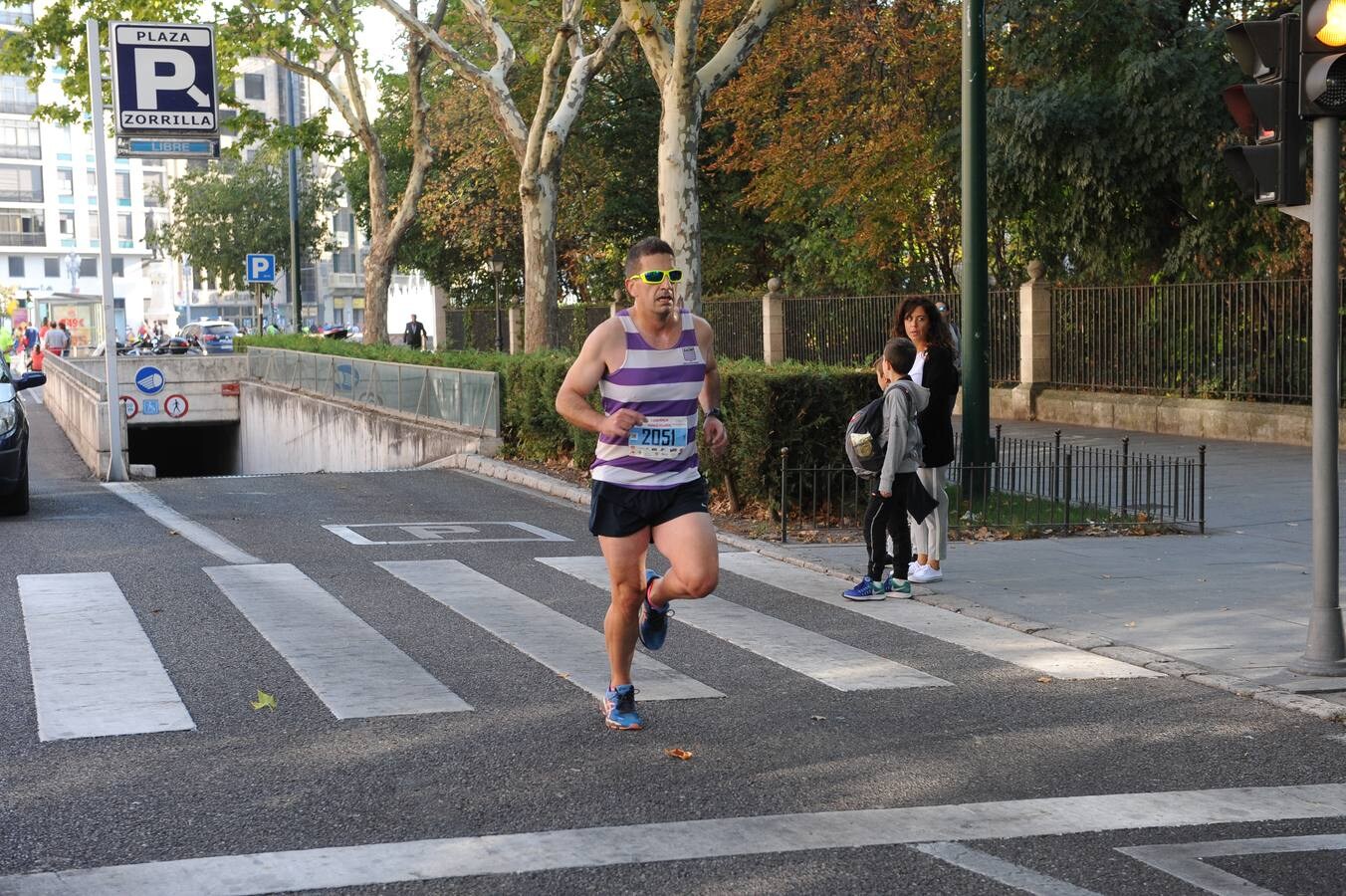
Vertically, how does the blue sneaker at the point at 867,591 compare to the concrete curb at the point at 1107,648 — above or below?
above

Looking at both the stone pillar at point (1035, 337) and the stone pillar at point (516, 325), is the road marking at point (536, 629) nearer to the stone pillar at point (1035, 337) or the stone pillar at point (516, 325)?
the stone pillar at point (1035, 337)

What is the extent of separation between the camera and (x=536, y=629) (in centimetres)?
838

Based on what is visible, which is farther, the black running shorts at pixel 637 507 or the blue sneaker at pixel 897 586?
the blue sneaker at pixel 897 586

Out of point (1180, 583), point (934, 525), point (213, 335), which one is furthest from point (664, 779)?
point (213, 335)

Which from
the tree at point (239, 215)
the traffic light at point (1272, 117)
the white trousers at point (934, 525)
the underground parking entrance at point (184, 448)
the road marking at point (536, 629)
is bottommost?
the underground parking entrance at point (184, 448)

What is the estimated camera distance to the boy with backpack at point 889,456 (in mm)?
9359

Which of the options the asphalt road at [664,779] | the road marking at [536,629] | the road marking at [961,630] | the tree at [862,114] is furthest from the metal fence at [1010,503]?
the tree at [862,114]

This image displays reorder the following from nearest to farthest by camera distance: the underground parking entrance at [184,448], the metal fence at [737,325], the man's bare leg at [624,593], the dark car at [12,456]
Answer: the man's bare leg at [624,593] < the dark car at [12,456] < the metal fence at [737,325] < the underground parking entrance at [184,448]

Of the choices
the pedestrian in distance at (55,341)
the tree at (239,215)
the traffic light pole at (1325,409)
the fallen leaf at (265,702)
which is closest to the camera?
the fallen leaf at (265,702)

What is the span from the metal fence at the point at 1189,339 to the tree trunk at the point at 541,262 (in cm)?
796

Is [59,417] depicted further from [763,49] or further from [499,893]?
[499,893]

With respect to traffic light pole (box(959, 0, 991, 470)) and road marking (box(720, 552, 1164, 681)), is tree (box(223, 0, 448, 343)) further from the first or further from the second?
road marking (box(720, 552, 1164, 681))

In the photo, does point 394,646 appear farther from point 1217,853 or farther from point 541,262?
point 541,262

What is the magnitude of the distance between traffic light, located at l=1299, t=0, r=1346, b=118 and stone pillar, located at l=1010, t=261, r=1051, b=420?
18.5m
